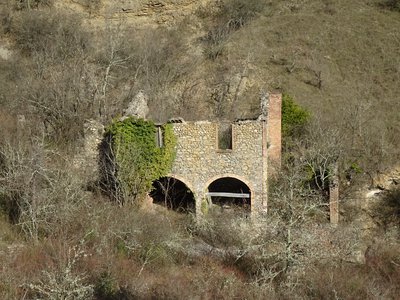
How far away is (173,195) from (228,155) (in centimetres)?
297

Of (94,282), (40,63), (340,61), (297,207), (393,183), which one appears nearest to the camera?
(94,282)

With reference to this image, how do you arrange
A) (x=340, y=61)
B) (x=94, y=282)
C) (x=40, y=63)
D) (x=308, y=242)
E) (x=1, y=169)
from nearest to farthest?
(x=94, y=282) → (x=308, y=242) → (x=1, y=169) → (x=40, y=63) → (x=340, y=61)

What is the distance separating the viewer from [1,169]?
15.9m

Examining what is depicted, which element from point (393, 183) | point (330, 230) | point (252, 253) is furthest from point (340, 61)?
point (252, 253)

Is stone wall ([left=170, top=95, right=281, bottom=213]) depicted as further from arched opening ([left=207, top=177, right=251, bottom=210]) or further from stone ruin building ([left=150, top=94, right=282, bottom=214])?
arched opening ([left=207, top=177, right=251, bottom=210])

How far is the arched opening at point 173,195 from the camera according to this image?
57.2 feet

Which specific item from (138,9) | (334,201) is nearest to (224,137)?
(334,201)

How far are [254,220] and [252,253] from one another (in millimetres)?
3468

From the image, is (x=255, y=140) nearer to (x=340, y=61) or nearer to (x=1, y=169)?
(x=1, y=169)

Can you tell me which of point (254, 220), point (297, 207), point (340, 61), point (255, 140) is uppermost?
point (340, 61)

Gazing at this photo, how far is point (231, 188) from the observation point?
61.1ft

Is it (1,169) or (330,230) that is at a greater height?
(1,169)

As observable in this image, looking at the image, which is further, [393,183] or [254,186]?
[393,183]

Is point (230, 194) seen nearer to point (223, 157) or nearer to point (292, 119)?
point (223, 157)
